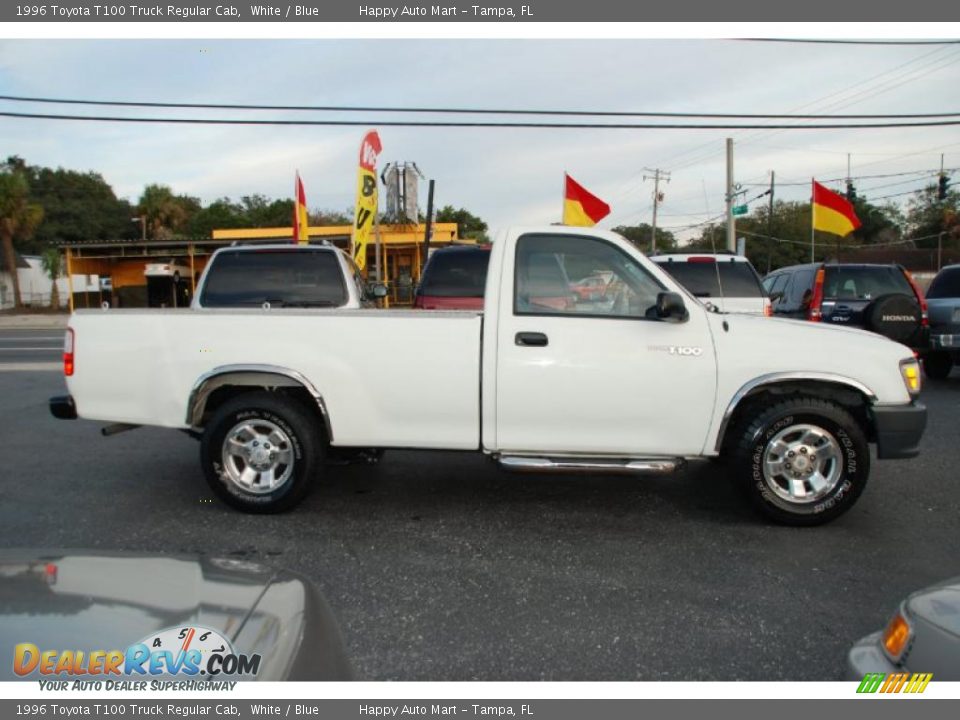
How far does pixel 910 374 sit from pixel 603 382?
80.8 inches

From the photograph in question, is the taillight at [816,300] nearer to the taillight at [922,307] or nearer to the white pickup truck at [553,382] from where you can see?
the taillight at [922,307]

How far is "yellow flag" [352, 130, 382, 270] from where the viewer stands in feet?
46.6

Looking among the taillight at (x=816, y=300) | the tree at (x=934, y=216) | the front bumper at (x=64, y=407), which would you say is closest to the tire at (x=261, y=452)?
the front bumper at (x=64, y=407)

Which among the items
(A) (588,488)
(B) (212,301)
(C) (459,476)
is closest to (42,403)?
(B) (212,301)

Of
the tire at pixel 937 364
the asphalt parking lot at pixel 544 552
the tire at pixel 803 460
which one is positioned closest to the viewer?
the asphalt parking lot at pixel 544 552

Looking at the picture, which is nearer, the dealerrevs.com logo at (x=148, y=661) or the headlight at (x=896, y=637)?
the dealerrevs.com logo at (x=148, y=661)

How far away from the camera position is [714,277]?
8.82 meters

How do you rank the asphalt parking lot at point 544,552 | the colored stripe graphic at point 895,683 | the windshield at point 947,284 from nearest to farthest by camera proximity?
the colored stripe graphic at point 895,683 < the asphalt parking lot at point 544,552 < the windshield at point 947,284

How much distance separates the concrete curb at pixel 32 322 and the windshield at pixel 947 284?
32022 millimetres

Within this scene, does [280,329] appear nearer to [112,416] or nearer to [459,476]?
[112,416]

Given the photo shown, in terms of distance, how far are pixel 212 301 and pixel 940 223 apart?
79.1 metres

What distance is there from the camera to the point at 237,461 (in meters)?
4.84

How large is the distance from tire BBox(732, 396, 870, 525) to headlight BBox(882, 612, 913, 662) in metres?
2.31

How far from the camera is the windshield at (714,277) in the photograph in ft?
28.7
